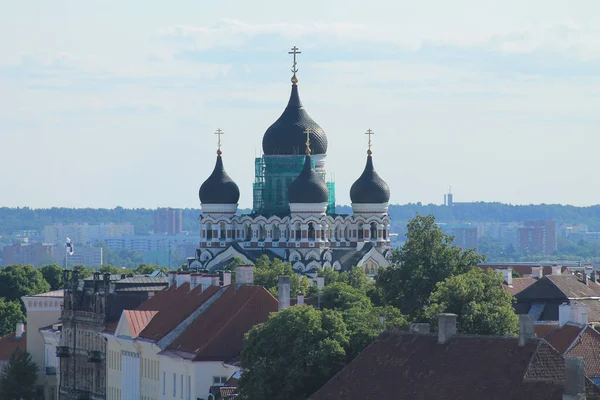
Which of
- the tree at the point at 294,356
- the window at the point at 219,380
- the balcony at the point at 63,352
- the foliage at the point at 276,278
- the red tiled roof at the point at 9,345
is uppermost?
the foliage at the point at 276,278

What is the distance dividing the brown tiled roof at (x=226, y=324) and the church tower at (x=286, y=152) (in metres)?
69.4

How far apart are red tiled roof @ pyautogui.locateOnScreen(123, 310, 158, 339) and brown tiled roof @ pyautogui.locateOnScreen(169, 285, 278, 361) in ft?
22.2

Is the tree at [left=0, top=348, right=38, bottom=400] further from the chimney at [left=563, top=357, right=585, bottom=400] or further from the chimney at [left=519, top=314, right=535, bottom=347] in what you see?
the chimney at [left=563, top=357, right=585, bottom=400]

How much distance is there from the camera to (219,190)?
15288cm

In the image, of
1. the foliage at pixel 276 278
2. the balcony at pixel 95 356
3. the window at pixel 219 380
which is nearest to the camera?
the window at pixel 219 380

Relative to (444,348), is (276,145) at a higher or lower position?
higher

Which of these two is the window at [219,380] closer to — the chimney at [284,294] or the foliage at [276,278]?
the chimney at [284,294]

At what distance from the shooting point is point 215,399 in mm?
71250

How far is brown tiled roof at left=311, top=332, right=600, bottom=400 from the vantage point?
5403 cm

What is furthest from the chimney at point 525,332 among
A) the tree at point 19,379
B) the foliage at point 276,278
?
the tree at point 19,379

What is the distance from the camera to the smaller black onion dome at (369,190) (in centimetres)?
15212

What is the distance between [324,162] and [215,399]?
84.4 m

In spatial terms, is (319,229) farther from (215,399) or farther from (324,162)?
(215,399)

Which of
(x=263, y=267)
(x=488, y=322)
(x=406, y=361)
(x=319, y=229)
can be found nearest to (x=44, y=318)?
(x=263, y=267)
